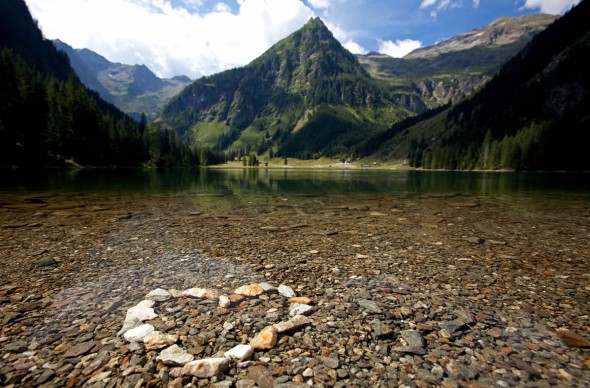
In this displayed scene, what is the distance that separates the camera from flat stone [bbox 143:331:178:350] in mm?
5504

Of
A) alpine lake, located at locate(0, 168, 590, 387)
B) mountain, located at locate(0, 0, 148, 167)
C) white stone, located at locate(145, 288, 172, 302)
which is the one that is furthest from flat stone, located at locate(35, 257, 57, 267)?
mountain, located at locate(0, 0, 148, 167)

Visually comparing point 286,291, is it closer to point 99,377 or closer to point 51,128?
point 99,377

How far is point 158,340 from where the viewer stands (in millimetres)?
5641

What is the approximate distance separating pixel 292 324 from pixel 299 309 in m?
0.77

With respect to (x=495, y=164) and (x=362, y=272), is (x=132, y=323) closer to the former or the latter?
(x=362, y=272)

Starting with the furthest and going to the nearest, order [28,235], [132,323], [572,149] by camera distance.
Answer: [572,149] → [28,235] → [132,323]

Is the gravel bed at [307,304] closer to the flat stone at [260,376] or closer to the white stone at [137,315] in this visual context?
the flat stone at [260,376]

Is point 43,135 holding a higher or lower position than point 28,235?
higher

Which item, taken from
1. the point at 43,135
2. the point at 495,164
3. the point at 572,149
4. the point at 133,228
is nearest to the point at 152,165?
the point at 43,135

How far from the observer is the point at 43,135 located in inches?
3602

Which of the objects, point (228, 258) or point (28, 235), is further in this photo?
point (28, 235)

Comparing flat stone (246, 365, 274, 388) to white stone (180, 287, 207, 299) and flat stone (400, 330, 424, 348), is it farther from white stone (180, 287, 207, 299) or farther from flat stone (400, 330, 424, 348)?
white stone (180, 287, 207, 299)

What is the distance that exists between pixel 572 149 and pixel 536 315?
17872 cm

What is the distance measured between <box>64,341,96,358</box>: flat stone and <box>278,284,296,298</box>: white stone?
4335 mm
